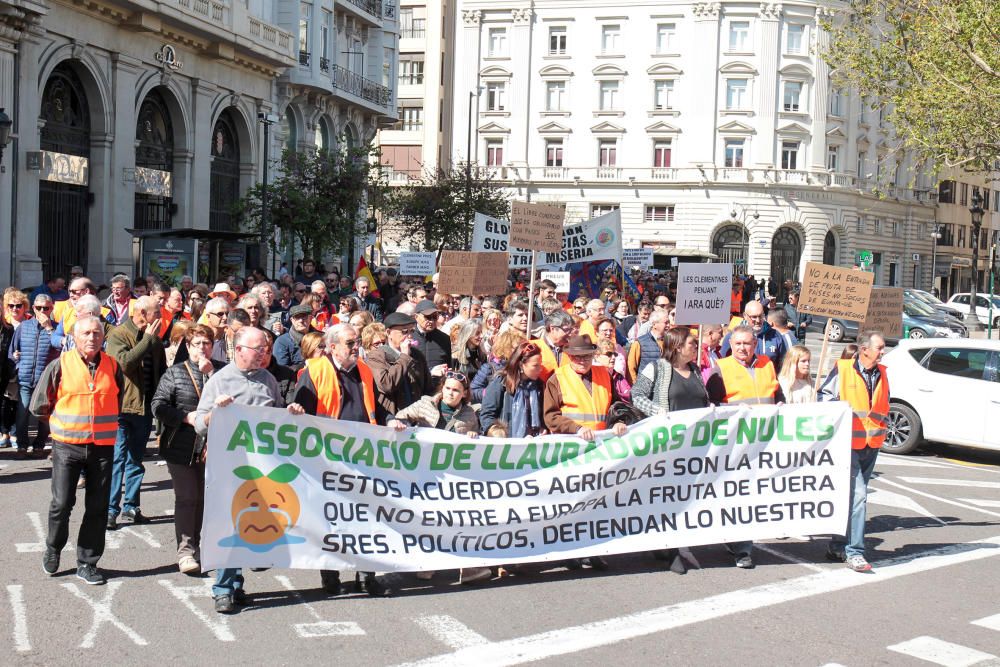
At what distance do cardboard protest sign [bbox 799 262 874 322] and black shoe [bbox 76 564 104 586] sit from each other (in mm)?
6457

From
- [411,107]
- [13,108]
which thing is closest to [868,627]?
[13,108]

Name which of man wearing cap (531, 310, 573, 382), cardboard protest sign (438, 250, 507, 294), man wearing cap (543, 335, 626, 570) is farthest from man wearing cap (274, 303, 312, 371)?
cardboard protest sign (438, 250, 507, 294)

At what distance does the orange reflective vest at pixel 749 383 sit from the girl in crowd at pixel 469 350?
11.6 ft

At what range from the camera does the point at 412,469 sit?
25.6 ft

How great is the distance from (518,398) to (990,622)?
11.0 feet

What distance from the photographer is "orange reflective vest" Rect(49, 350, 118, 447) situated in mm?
7781

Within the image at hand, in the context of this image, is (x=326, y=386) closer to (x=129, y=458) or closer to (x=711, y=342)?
(x=129, y=458)

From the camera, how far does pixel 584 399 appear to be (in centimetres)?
851

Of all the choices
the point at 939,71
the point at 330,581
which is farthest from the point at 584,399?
the point at 939,71

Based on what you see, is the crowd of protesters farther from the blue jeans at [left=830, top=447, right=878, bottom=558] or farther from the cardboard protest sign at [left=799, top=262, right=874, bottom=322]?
the cardboard protest sign at [left=799, top=262, right=874, bottom=322]

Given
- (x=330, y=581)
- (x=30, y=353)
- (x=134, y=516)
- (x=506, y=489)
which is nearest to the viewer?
(x=330, y=581)

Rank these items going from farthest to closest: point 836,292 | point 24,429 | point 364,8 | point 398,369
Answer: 1. point 364,8
2. point 24,429
3. point 836,292
4. point 398,369

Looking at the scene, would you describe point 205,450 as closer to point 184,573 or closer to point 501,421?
point 184,573

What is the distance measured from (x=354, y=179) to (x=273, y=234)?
3050 millimetres
